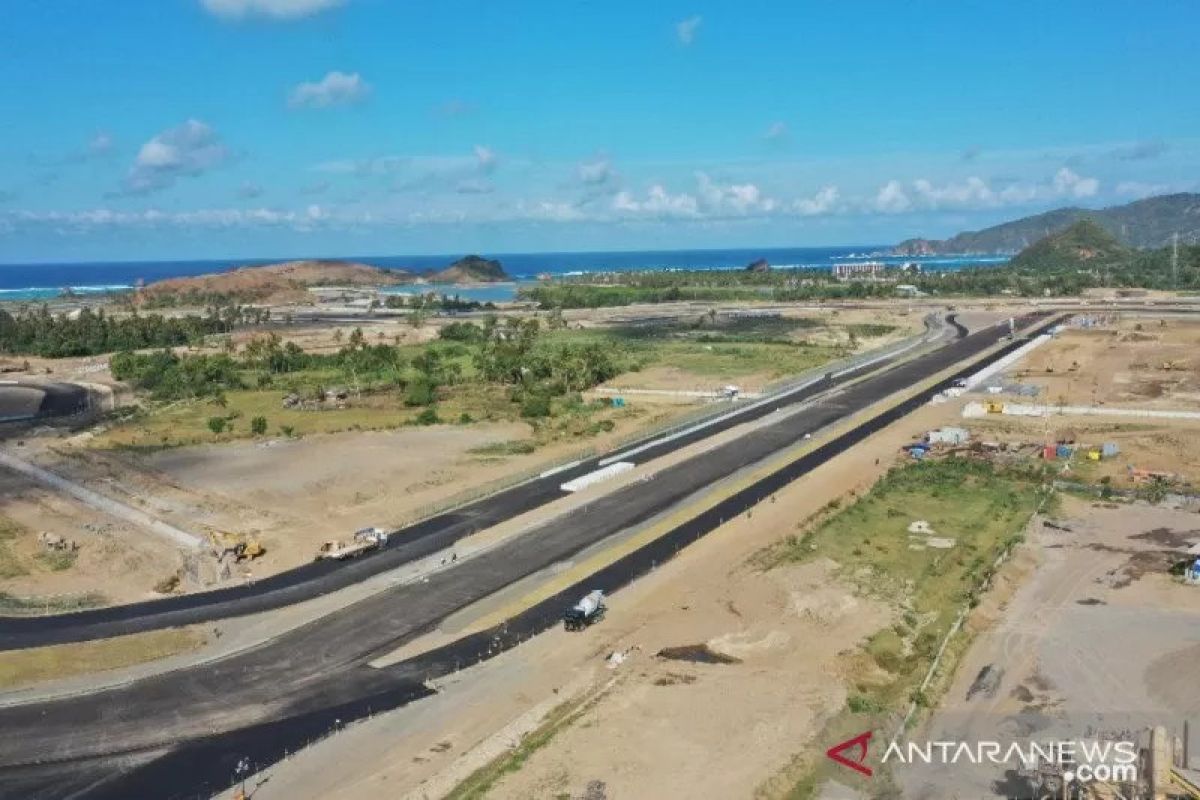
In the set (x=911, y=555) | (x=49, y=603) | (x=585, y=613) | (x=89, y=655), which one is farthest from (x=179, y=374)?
(x=911, y=555)

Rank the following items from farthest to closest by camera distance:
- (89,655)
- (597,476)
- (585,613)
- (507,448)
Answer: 1. (507,448)
2. (597,476)
3. (585,613)
4. (89,655)

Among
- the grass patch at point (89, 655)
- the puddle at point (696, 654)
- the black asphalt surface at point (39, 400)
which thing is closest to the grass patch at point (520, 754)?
the puddle at point (696, 654)

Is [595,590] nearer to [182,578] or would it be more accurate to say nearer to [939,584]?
[939,584]

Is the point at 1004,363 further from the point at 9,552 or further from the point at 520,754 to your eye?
the point at 9,552

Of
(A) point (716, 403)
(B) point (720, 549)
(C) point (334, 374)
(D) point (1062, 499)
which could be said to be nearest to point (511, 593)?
(B) point (720, 549)

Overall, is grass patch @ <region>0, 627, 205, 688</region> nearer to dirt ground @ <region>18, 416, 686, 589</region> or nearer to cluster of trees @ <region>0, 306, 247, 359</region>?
dirt ground @ <region>18, 416, 686, 589</region>

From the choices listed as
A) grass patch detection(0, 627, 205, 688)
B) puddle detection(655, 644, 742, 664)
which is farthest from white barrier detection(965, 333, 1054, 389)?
grass patch detection(0, 627, 205, 688)
